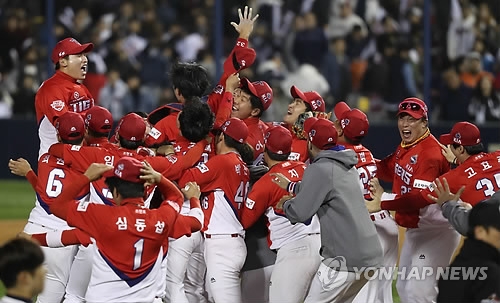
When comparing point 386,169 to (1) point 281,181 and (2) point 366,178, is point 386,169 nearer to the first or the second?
(2) point 366,178

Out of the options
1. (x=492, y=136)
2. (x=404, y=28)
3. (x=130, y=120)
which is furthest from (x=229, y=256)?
(x=404, y=28)

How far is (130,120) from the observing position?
7703 mm

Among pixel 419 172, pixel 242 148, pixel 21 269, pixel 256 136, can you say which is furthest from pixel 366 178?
pixel 21 269

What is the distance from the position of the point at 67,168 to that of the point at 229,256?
1.42 m

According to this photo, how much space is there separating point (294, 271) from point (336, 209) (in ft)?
2.56

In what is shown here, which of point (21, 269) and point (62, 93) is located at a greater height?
point (62, 93)

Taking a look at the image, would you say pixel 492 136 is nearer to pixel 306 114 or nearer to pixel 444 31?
pixel 444 31

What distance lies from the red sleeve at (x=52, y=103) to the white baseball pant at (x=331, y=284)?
2.60 m

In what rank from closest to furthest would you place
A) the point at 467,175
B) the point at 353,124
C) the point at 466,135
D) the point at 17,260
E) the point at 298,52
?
1. the point at 17,260
2. the point at 467,175
3. the point at 466,135
4. the point at 353,124
5. the point at 298,52

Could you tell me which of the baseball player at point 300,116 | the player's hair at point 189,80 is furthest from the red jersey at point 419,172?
the player's hair at point 189,80

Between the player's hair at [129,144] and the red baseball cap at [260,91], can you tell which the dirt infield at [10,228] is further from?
the player's hair at [129,144]

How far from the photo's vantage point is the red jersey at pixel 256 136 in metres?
8.58

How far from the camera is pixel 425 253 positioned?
847 cm

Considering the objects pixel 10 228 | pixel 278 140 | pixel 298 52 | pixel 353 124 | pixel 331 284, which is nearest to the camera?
pixel 331 284
